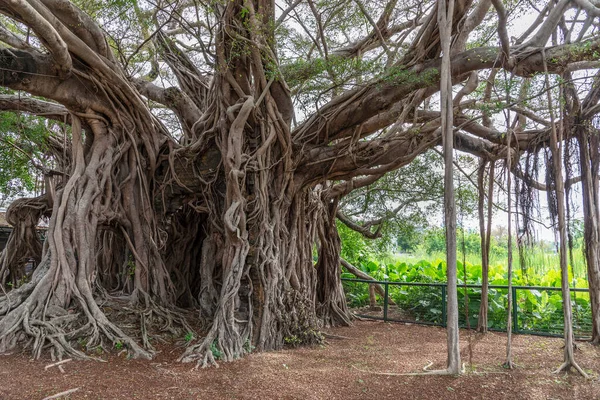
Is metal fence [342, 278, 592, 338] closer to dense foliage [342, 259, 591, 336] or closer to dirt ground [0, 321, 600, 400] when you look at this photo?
dense foliage [342, 259, 591, 336]

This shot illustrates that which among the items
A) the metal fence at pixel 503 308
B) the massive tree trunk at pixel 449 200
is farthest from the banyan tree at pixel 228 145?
the metal fence at pixel 503 308

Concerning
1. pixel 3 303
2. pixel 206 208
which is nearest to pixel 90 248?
pixel 3 303

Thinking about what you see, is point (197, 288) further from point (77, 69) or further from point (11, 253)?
point (77, 69)

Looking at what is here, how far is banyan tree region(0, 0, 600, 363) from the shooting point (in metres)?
3.56

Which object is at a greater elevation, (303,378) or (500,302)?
(500,302)

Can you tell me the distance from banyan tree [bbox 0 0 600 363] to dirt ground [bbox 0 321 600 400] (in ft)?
0.95

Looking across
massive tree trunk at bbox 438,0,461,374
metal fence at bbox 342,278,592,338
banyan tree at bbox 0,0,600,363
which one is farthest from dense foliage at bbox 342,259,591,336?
massive tree trunk at bbox 438,0,461,374

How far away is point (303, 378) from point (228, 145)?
2.27 meters

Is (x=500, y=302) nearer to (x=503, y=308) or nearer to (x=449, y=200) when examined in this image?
(x=503, y=308)

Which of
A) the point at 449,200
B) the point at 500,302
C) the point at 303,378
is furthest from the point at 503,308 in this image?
the point at 303,378

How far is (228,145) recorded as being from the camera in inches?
164

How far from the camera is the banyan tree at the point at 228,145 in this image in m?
3.56

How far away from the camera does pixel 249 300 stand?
4.08 meters

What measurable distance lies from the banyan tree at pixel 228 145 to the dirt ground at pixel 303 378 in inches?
11.3
